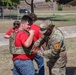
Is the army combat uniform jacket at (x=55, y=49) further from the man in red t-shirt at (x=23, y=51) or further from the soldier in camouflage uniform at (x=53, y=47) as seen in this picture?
the man in red t-shirt at (x=23, y=51)

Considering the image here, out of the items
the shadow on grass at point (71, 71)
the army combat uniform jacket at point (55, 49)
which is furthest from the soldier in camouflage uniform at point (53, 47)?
the shadow on grass at point (71, 71)

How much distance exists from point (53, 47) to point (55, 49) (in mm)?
63

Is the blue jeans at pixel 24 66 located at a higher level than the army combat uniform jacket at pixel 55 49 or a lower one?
lower

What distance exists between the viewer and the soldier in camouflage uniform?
6.98 m

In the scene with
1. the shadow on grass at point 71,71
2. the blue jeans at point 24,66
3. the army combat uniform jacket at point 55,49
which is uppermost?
the army combat uniform jacket at point 55,49

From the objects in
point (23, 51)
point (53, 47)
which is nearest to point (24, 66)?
point (23, 51)

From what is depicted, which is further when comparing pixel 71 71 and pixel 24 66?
pixel 71 71

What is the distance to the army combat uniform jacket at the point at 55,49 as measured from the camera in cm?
698

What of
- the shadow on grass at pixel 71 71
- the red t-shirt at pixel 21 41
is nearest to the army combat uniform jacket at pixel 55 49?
the red t-shirt at pixel 21 41

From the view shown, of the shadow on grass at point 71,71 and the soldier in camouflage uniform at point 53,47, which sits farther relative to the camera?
the shadow on grass at point 71,71

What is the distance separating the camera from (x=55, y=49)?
6926mm

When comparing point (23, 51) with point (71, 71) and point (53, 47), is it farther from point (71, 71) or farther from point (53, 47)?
point (71, 71)

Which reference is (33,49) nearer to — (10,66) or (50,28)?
(50,28)

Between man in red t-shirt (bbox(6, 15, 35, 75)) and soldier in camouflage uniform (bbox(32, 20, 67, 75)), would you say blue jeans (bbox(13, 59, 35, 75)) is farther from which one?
soldier in camouflage uniform (bbox(32, 20, 67, 75))
